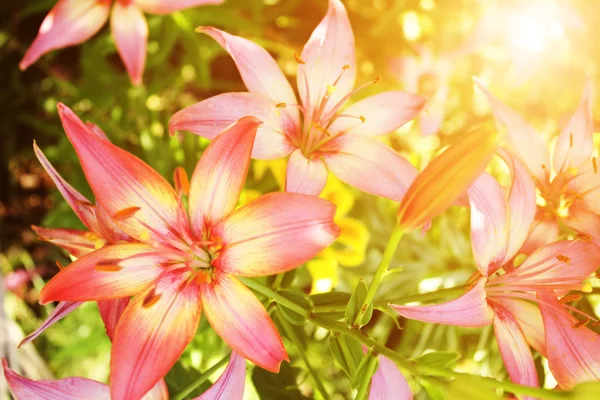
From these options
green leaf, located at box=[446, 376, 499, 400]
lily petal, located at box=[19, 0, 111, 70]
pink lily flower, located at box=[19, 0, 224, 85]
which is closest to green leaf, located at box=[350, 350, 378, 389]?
green leaf, located at box=[446, 376, 499, 400]

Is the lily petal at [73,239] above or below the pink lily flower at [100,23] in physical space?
below

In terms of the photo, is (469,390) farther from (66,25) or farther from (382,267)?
(66,25)

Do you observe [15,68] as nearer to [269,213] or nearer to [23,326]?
[23,326]

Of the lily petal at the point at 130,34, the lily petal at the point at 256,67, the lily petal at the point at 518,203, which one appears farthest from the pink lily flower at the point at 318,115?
the lily petal at the point at 130,34

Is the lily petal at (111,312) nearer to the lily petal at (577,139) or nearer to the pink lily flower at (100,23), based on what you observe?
the pink lily flower at (100,23)

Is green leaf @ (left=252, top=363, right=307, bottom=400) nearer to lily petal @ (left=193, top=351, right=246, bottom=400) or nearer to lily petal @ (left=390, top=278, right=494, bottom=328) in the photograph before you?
lily petal @ (left=193, top=351, right=246, bottom=400)

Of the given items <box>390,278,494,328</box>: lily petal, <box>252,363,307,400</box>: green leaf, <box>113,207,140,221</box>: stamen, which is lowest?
<box>252,363,307,400</box>: green leaf

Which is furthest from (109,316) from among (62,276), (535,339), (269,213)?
(535,339)
